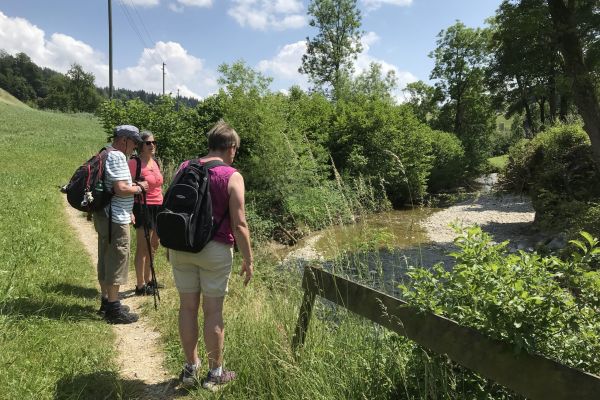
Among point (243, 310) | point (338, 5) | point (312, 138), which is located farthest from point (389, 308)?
point (338, 5)

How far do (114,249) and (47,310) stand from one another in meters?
0.89

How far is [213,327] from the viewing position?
3.21 m

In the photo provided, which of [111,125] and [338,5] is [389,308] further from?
[338,5]

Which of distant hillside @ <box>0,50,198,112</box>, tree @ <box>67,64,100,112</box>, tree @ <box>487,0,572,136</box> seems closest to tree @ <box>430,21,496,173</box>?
tree @ <box>487,0,572,136</box>

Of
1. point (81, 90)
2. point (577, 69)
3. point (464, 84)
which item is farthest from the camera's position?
point (81, 90)

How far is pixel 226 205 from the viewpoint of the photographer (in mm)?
3133

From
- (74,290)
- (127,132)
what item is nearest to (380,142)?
(74,290)

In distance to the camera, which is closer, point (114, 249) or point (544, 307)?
point (544, 307)

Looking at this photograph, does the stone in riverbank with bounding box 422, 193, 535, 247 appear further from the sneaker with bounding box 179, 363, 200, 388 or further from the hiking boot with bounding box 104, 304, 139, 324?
the sneaker with bounding box 179, 363, 200, 388

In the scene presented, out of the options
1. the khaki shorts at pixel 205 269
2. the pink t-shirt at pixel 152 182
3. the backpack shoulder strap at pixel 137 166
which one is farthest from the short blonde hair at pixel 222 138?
the pink t-shirt at pixel 152 182

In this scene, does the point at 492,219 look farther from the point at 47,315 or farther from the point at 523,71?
the point at 47,315

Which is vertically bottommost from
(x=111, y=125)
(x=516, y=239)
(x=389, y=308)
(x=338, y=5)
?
(x=516, y=239)

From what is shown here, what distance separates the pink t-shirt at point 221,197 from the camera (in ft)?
10.1

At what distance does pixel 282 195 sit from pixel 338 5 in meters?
29.0
